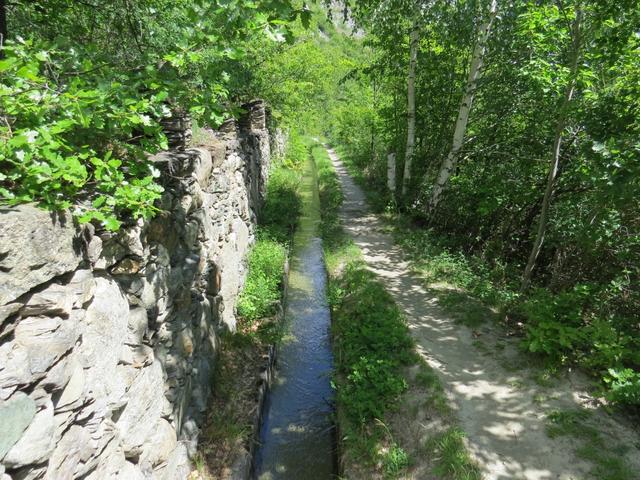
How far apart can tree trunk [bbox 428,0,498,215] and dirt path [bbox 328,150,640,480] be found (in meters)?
4.20

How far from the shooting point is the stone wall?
188 centimetres

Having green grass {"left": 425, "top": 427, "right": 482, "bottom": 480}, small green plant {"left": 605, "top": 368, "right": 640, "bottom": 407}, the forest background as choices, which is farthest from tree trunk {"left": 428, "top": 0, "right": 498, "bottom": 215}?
green grass {"left": 425, "top": 427, "right": 482, "bottom": 480}

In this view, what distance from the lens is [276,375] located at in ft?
20.5

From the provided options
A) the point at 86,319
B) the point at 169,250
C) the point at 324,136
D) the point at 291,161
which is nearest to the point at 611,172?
the point at 169,250

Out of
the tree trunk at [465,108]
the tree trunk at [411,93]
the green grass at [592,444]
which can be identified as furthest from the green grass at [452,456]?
the tree trunk at [411,93]

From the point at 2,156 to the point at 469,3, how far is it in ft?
29.1

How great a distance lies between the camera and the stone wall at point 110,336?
6.18ft

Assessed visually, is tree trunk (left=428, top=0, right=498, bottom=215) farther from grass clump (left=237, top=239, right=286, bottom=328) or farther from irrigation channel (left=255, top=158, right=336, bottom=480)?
grass clump (left=237, top=239, right=286, bottom=328)

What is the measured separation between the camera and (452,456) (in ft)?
13.6

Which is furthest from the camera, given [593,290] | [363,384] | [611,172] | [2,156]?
[593,290]

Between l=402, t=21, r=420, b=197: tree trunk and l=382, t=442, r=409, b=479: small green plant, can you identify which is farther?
l=402, t=21, r=420, b=197: tree trunk

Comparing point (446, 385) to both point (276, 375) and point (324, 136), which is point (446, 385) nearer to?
point (276, 375)

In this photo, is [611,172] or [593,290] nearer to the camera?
[611,172]

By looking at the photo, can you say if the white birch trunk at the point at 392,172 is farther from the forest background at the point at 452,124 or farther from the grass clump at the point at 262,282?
the grass clump at the point at 262,282
